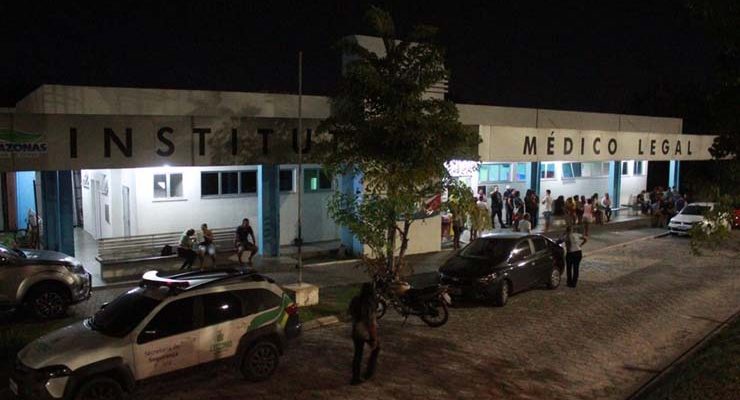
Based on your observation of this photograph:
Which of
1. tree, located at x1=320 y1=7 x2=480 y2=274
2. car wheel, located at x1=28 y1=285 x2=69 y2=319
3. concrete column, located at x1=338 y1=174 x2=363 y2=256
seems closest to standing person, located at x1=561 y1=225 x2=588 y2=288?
tree, located at x1=320 y1=7 x2=480 y2=274

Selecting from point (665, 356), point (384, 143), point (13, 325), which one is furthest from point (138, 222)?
point (665, 356)

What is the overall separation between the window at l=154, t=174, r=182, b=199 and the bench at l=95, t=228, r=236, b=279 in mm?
1191

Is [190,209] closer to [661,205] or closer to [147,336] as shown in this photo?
[147,336]

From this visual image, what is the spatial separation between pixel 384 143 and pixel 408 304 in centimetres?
313

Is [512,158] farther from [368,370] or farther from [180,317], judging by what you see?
[180,317]

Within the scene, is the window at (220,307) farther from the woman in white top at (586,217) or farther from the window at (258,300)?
the woman in white top at (586,217)

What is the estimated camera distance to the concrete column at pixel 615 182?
2983 centimetres

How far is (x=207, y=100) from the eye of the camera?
19.3 metres

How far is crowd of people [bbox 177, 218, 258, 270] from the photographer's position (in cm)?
1495

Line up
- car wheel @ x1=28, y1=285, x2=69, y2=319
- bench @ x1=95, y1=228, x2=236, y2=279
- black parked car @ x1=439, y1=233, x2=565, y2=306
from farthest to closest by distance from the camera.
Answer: bench @ x1=95, y1=228, x2=236, y2=279
black parked car @ x1=439, y1=233, x2=565, y2=306
car wheel @ x1=28, y1=285, x2=69, y2=319

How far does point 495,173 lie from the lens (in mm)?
25391

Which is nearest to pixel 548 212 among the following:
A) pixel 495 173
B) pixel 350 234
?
pixel 495 173

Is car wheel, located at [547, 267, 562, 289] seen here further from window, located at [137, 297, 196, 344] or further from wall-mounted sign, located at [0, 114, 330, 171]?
window, located at [137, 297, 196, 344]

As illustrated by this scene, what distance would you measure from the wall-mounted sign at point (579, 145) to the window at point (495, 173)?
9.75 feet
